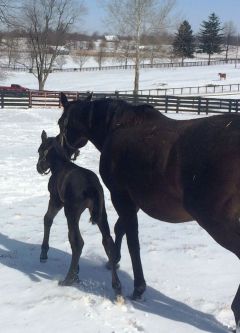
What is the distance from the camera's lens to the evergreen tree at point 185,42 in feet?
257

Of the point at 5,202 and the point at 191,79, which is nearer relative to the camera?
the point at 5,202

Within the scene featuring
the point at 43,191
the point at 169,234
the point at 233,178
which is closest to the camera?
the point at 233,178

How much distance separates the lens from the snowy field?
4.34m

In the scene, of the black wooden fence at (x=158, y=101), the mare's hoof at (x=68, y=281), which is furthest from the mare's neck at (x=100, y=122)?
the black wooden fence at (x=158, y=101)

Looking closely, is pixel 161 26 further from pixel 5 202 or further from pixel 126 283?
pixel 126 283

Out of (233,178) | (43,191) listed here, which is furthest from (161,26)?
(233,178)

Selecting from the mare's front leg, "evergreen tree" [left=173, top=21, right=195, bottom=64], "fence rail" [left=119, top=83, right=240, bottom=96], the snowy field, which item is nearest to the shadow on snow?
the snowy field

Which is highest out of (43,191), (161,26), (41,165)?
(161,26)

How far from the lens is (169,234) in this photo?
23.2 feet

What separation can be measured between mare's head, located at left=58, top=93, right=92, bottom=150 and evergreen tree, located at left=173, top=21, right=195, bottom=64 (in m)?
72.4

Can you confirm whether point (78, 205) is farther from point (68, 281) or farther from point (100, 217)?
point (68, 281)

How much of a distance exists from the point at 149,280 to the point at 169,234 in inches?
69.7

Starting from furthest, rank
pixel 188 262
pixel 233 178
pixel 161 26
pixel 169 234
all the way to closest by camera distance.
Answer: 1. pixel 161 26
2. pixel 169 234
3. pixel 188 262
4. pixel 233 178

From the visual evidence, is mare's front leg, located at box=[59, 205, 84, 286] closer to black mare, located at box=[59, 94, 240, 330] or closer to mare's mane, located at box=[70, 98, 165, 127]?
black mare, located at box=[59, 94, 240, 330]
